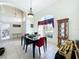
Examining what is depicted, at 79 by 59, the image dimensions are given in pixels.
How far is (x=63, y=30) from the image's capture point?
17.3ft

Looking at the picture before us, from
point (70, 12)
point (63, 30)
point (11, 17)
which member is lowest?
point (63, 30)

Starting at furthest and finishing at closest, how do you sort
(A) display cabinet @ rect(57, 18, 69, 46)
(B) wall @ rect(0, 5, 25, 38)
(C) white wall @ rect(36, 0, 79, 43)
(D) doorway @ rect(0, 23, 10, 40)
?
(B) wall @ rect(0, 5, 25, 38)
(D) doorway @ rect(0, 23, 10, 40)
(A) display cabinet @ rect(57, 18, 69, 46)
(C) white wall @ rect(36, 0, 79, 43)

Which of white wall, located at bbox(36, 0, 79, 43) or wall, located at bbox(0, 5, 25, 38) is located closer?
white wall, located at bbox(36, 0, 79, 43)

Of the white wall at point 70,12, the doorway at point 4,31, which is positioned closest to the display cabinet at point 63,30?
the white wall at point 70,12

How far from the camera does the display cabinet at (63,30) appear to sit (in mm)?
4985

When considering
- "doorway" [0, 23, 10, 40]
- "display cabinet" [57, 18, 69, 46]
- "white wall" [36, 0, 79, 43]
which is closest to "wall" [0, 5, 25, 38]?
"doorway" [0, 23, 10, 40]

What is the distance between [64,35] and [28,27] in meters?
4.92

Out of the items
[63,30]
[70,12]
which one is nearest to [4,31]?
[63,30]

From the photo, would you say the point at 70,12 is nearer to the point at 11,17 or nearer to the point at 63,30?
the point at 63,30

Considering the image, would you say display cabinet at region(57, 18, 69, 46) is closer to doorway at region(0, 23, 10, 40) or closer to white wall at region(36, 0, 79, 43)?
white wall at region(36, 0, 79, 43)

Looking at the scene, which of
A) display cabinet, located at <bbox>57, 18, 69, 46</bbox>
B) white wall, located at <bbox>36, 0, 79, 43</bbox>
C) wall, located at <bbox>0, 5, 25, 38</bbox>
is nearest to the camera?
white wall, located at <bbox>36, 0, 79, 43</bbox>

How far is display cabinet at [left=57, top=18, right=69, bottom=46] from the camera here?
498 cm

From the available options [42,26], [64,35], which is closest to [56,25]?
[64,35]

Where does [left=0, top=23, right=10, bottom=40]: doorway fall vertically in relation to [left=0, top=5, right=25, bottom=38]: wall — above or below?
below
